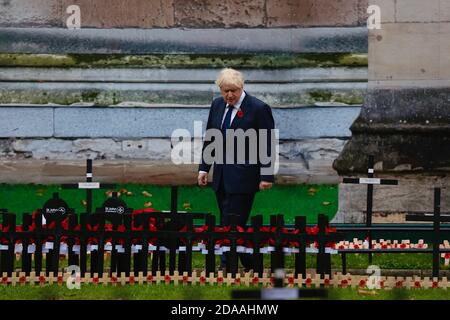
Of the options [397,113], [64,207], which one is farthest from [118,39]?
[64,207]

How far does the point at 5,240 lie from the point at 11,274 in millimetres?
288

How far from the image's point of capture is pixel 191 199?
792 inches

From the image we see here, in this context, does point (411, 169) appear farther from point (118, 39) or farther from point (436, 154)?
point (118, 39)

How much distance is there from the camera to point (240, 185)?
14.6m

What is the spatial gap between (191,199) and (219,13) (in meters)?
2.57

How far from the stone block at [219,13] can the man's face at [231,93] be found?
6835 mm

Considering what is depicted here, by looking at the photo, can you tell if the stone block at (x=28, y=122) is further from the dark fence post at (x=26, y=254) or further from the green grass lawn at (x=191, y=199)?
the dark fence post at (x=26, y=254)

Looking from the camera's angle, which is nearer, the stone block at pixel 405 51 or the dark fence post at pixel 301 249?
the dark fence post at pixel 301 249

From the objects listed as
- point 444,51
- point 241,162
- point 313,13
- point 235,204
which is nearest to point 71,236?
point 235,204

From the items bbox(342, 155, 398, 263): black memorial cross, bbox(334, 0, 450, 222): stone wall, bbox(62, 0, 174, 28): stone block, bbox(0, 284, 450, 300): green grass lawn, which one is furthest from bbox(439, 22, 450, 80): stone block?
bbox(62, 0, 174, 28): stone block

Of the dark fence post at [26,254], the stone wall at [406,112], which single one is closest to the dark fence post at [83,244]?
the dark fence post at [26,254]

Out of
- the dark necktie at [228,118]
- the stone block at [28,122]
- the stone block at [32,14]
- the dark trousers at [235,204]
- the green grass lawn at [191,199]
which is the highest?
the stone block at [32,14]

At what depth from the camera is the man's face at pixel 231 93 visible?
567 inches

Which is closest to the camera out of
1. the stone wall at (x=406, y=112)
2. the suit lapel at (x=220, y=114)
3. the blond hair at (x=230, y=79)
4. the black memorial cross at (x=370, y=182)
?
the blond hair at (x=230, y=79)
